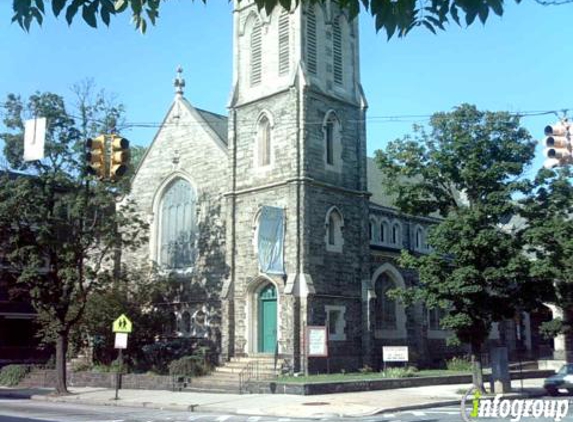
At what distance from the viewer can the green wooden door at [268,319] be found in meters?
30.2

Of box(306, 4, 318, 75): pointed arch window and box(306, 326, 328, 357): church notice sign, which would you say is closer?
box(306, 326, 328, 357): church notice sign

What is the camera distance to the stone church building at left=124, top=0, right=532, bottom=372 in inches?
1162

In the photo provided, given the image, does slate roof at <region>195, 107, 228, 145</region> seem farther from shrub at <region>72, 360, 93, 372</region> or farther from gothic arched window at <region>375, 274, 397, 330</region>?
shrub at <region>72, 360, 93, 372</region>

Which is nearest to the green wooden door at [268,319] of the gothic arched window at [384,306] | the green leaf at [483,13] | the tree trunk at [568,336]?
the gothic arched window at [384,306]

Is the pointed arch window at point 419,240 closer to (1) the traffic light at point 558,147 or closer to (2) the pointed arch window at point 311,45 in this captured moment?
(2) the pointed arch window at point 311,45

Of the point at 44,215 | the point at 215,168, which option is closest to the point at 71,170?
the point at 44,215

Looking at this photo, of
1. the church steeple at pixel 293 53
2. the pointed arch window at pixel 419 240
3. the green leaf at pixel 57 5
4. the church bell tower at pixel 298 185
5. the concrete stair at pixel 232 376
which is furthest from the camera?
the pointed arch window at pixel 419 240

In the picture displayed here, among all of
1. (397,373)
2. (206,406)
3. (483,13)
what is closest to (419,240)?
(397,373)

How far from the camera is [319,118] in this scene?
31281 mm

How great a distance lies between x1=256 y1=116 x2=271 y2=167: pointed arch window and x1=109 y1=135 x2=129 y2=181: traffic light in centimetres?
1963

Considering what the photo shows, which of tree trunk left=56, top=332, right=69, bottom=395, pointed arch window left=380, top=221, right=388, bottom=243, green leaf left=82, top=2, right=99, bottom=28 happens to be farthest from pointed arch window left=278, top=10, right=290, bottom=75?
green leaf left=82, top=2, right=99, bottom=28

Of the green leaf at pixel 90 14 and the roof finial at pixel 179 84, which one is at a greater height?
the roof finial at pixel 179 84

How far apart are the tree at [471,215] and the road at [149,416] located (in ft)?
12.5

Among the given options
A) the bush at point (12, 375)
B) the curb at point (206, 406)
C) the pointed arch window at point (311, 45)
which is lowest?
the curb at point (206, 406)
